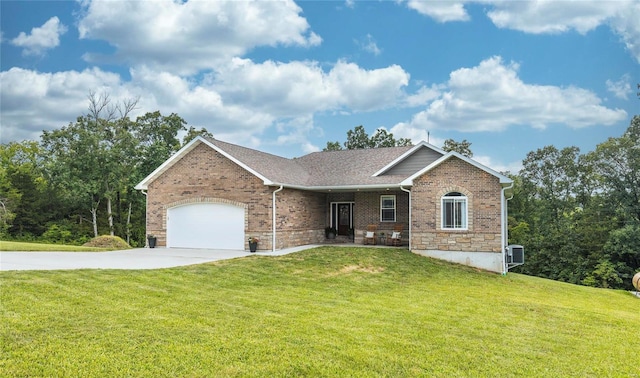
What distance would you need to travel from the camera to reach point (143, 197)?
34.1 m

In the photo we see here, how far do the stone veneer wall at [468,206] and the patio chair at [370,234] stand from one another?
2934 millimetres

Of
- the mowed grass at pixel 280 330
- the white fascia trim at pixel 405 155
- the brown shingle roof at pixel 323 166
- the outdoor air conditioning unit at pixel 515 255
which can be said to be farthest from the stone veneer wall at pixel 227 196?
the outdoor air conditioning unit at pixel 515 255

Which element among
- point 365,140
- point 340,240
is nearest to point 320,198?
point 340,240

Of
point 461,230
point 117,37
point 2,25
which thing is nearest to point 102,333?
point 2,25

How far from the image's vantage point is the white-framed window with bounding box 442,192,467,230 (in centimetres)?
1858

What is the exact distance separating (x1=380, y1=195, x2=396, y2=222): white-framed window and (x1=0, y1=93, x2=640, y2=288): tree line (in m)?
13.9

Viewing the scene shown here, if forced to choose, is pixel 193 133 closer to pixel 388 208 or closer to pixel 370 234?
pixel 388 208

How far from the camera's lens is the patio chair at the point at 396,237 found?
21172 millimetres

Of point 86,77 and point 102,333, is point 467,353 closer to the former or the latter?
point 102,333

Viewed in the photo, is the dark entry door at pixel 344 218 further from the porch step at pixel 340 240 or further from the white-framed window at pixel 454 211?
the white-framed window at pixel 454 211

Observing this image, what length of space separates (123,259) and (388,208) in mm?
12111

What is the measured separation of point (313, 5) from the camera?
18.6m

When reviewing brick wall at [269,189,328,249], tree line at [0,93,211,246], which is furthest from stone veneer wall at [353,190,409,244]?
tree line at [0,93,211,246]

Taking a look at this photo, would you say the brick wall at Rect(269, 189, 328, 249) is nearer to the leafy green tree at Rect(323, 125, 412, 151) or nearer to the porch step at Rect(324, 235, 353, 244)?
the porch step at Rect(324, 235, 353, 244)
